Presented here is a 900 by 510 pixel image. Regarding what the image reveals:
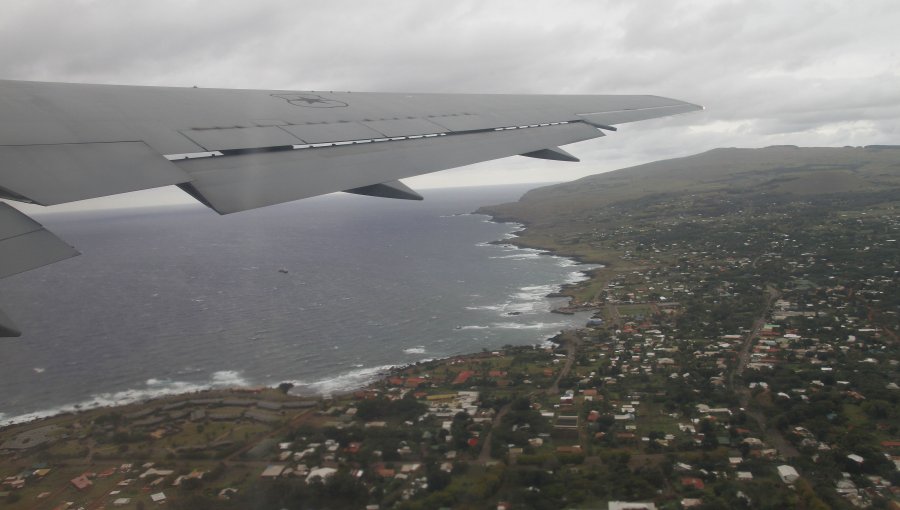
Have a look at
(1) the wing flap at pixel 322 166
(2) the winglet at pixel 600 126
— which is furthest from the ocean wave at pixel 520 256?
(1) the wing flap at pixel 322 166

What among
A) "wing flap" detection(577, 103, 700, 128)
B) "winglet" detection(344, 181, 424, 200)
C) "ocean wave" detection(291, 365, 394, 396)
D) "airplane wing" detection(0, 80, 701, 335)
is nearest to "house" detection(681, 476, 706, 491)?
"wing flap" detection(577, 103, 700, 128)

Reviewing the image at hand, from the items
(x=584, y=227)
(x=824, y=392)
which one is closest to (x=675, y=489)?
(x=824, y=392)

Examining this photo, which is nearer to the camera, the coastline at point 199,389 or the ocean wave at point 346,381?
the coastline at point 199,389

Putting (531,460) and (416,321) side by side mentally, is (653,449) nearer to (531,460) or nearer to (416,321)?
(531,460)

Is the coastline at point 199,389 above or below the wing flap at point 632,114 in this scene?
below

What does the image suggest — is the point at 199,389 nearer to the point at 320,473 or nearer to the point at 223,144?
the point at 320,473

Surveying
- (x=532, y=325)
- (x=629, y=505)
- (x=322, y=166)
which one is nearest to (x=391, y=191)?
(x=322, y=166)

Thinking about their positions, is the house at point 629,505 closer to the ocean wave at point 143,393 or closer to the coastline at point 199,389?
the coastline at point 199,389
